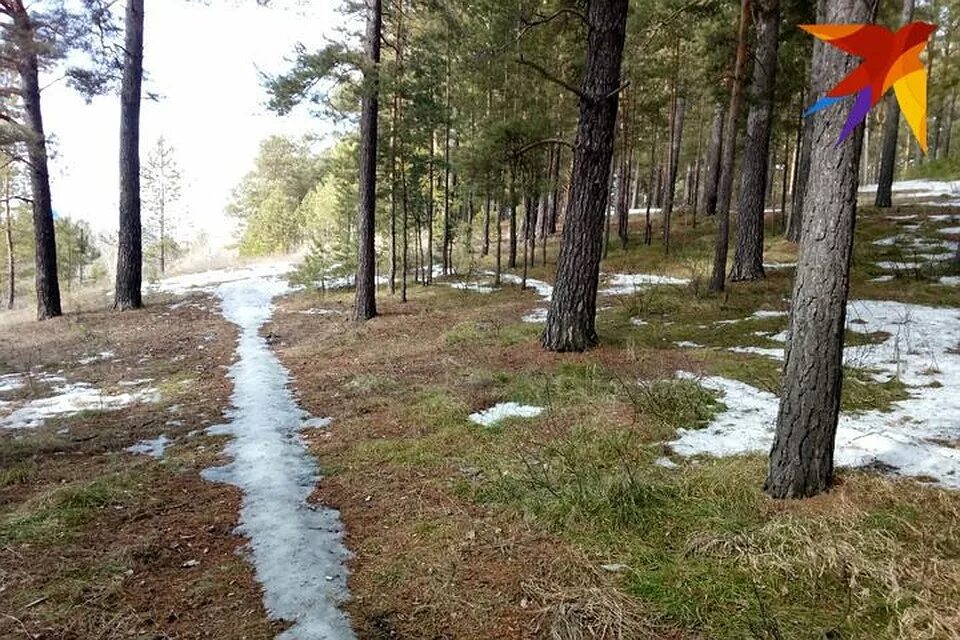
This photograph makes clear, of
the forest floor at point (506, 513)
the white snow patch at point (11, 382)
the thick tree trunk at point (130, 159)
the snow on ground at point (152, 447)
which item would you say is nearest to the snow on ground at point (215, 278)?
the thick tree trunk at point (130, 159)

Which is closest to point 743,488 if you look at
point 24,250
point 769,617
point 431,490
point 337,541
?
point 769,617

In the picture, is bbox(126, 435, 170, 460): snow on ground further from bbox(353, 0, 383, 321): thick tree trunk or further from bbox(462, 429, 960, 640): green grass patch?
bbox(353, 0, 383, 321): thick tree trunk

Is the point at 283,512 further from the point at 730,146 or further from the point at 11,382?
the point at 730,146

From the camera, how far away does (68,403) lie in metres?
7.18

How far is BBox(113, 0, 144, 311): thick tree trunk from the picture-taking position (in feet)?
43.9

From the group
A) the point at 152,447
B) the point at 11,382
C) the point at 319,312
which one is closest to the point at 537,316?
the point at 319,312

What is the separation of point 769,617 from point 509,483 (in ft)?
6.42

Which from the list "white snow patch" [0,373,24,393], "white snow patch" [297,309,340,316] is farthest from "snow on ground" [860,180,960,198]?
"white snow patch" [0,373,24,393]

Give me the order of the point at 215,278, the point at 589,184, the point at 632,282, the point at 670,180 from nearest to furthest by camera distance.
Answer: the point at 589,184 < the point at 632,282 < the point at 670,180 < the point at 215,278

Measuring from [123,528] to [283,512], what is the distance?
108cm

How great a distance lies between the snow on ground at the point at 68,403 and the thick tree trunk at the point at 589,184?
566 centimetres

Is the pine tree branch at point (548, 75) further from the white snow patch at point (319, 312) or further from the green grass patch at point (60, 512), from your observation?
the white snow patch at point (319, 312)

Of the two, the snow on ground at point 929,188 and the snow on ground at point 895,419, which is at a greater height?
the snow on ground at point 929,188

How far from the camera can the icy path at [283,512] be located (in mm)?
3049
